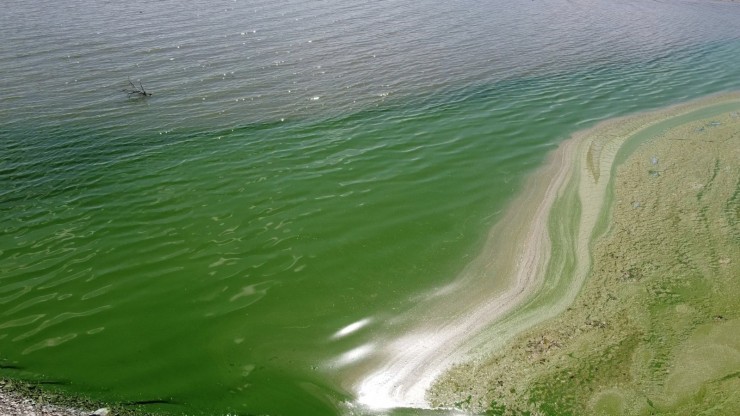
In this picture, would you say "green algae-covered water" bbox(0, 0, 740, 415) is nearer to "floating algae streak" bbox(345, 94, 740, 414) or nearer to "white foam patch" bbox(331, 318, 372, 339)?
"white foam patch" bbox(331, 318, 372, 339)

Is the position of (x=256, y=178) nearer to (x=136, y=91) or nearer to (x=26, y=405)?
(x=26, y=405)

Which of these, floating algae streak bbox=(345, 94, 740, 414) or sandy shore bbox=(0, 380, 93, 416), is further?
floating algae streak bbox=(345, 94, 740, 414)

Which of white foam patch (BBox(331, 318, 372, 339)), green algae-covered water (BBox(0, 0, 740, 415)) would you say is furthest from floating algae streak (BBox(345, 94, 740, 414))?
green algae-covered water (BBox(0, 0, 740, 415))

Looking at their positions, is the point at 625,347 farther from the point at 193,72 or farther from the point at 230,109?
the point at 193,72

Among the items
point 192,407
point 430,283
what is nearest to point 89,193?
point 192,407

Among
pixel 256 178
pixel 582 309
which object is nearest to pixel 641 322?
pixel 582 309
